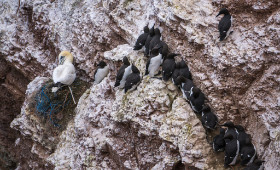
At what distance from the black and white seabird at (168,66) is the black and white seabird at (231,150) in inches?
70.4

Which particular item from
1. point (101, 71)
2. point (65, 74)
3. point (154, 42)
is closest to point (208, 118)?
point (154, 42)

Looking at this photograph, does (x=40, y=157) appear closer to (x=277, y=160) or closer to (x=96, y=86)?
(x=96, y=86)

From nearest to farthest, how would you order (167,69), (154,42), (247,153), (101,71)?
(247,153) → (167,69) → (154,42) → (101,71)

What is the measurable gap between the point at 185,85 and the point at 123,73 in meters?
1.57

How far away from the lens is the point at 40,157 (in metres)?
10.1

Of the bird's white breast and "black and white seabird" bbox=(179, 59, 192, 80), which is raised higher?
"black and white seabird" bbox=(179, 59, 192, 80)

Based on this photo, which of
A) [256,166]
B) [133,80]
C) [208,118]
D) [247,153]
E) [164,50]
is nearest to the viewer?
[256,166]

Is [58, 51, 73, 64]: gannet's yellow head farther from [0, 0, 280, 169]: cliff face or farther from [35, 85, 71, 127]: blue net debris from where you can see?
[35, 85, 71, 127]: blue net debris

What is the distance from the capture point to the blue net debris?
378 inches

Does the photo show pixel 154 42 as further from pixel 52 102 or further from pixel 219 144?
pixel 52 102

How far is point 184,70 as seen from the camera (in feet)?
23.9

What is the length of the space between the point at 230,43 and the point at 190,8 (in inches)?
Result: 54.8

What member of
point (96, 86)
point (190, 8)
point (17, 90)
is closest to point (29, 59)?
point (17, 90)

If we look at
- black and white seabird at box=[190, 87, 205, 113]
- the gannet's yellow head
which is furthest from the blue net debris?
black and white seabird at box=[190, 87, 205, 113]
